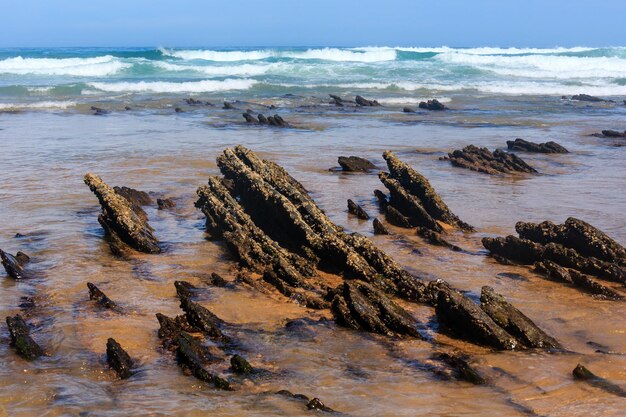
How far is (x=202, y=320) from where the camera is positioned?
24.1 ft

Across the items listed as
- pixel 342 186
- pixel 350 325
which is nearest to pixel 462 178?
pixel 342 186

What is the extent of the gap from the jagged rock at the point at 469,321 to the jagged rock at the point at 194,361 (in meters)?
2.43

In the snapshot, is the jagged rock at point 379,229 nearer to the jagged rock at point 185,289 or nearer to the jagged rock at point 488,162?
the jagged rock at point 185,289

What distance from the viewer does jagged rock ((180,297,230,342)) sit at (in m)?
7.27

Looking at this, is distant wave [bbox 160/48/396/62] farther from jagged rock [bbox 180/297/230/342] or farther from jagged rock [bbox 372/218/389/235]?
jagged rock [bbox 180/297/230/342]

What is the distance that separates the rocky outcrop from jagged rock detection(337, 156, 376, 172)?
265 inches

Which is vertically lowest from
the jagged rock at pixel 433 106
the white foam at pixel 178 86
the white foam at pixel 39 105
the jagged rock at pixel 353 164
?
the jagged rock at pixel 353 164

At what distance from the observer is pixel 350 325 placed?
7.59 m

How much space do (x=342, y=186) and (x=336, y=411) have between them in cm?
975

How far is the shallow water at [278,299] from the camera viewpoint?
19.8ft

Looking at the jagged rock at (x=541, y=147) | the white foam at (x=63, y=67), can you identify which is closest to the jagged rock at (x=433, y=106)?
the jagged rock at (x=541, y=147)

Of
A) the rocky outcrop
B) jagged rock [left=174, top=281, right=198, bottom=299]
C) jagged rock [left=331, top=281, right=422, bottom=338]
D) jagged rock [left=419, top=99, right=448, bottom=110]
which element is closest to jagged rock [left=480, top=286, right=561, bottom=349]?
jagged rock [left=331, top=281, right=422, bottom=338]

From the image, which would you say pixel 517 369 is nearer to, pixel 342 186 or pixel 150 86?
pixel 342 186

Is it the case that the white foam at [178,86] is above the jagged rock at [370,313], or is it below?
above
